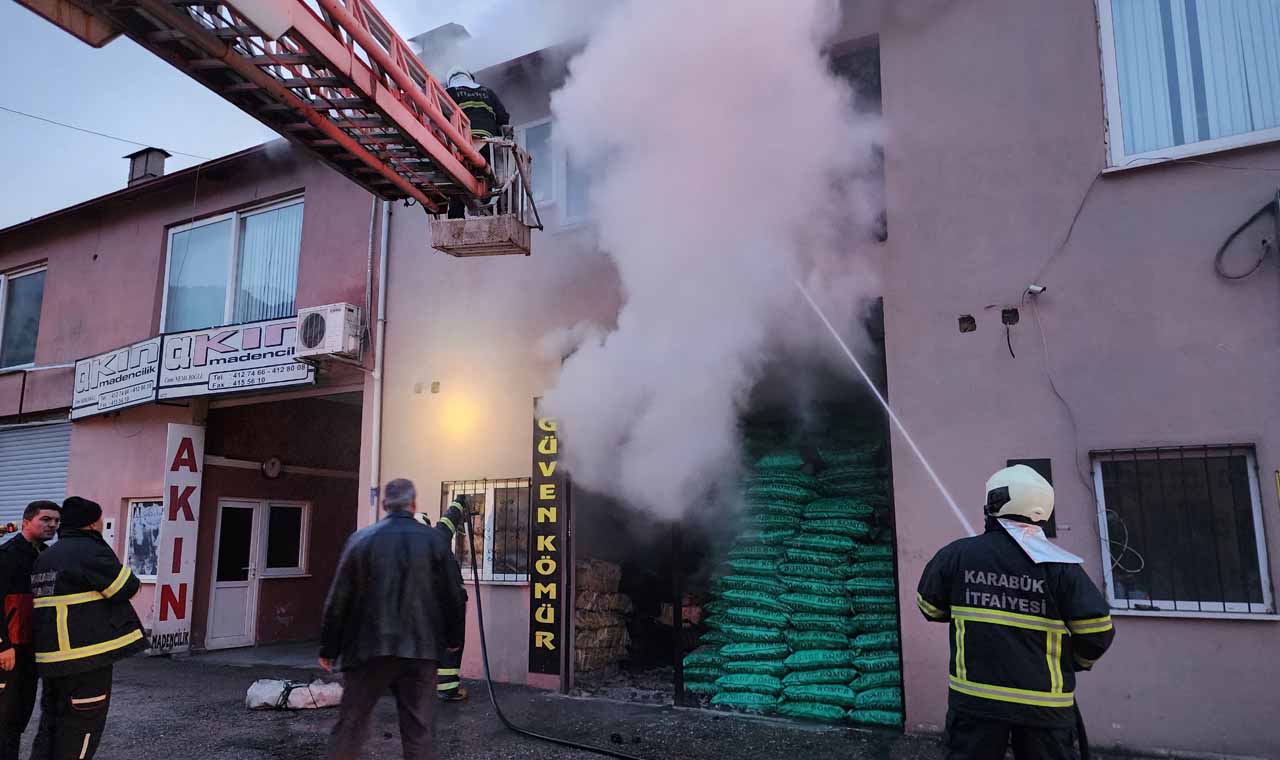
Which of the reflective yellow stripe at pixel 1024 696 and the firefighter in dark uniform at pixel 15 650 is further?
the firefighter in dark uniform at pixel 15 650

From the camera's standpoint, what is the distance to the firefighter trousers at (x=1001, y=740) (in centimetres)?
305

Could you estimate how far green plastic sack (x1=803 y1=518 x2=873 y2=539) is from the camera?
6.58 meters

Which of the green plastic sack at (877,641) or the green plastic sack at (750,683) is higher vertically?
the green plastic sack at (877,641)

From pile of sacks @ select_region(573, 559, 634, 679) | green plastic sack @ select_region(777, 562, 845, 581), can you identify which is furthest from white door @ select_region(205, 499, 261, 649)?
green plastic sack @ select_region(777, 562, 845, 581)

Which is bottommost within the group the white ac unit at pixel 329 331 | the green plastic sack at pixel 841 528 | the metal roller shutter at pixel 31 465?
the green plastic sack at pixel 841 528

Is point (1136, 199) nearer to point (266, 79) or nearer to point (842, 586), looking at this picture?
point (842, 586)

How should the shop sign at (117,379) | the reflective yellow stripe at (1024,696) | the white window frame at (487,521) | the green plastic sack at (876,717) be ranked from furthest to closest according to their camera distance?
the shop sign at (117,379) < the white window frame at (487,521) < the green plastic sack at (876,717) < the reflective yellow stripe at (1024,696)

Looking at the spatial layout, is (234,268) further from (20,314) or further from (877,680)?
(877,680)

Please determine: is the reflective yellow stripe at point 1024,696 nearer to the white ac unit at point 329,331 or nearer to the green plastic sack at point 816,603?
the green plastic sack at point 816,603

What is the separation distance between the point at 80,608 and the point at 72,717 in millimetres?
534

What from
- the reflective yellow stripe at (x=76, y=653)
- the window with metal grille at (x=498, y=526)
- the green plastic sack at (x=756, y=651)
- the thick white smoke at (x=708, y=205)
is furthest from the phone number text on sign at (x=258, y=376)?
the green plastic sack at (x=756, y=651)

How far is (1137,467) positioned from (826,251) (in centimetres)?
260

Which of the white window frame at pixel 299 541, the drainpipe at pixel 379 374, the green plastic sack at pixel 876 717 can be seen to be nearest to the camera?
the green plastic sack at pixel 876 717

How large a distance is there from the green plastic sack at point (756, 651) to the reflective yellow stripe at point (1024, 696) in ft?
11.2
